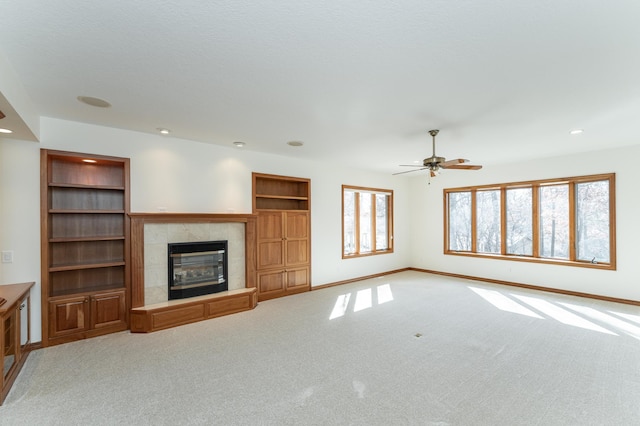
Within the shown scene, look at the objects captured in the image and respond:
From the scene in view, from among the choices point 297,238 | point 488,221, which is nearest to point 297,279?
point 297,238

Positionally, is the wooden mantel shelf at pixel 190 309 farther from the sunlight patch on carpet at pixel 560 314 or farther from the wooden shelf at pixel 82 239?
the sunlight patch on carpet at pixel 560 314

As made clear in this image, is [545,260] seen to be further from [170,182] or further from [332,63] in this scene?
[170,182]

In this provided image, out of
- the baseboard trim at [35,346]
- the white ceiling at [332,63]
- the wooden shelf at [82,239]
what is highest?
the white ceiling at [332,63]

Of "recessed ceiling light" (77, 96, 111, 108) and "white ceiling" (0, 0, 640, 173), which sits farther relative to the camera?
"recessed ceiling light" (77, 96, 111, 108)

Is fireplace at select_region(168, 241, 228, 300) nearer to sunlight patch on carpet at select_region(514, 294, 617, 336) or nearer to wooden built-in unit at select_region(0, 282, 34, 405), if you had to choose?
wooden built-in unit at select_region(0, 282, 34, 405)

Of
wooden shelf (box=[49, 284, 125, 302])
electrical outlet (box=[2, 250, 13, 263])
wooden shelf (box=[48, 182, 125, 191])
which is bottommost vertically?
wooden shelf (box=[49, 284, 125, 302])

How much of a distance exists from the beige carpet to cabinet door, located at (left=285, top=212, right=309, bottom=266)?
136cm

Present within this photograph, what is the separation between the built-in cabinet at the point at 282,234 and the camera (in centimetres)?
525

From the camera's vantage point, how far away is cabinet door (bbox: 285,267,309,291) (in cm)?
557

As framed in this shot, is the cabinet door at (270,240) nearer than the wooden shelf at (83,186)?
No

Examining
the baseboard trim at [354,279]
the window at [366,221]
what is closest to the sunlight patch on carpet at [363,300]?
the baseboard trim at [354,279]

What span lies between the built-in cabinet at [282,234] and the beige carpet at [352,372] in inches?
38.2

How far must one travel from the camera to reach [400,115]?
10.9 feet

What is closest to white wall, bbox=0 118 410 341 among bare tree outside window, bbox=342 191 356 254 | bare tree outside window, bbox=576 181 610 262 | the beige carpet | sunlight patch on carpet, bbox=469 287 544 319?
bare tree outside window, bbox=342 191 356 254
